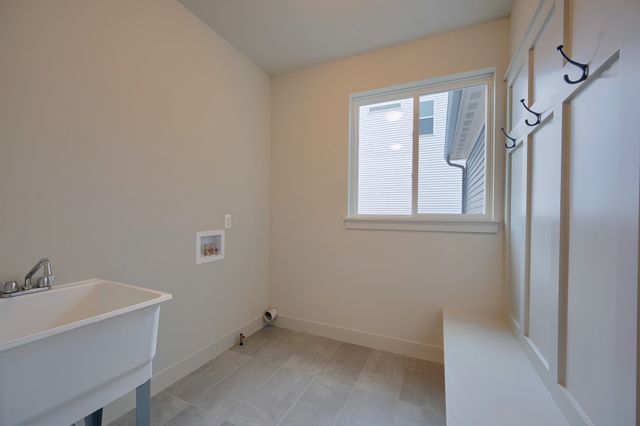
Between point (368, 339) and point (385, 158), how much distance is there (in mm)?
1654

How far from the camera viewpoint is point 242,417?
1463mm

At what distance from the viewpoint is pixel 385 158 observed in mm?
2352

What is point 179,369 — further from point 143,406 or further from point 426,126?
A: point 426,126

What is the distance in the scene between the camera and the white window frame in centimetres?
196

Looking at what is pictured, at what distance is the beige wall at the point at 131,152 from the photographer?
1124 millimetres

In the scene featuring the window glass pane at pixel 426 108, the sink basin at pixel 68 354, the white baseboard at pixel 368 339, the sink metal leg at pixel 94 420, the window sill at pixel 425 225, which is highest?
the window glass pane at pixel 426 108

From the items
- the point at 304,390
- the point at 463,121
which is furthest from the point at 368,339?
the point at 463,121

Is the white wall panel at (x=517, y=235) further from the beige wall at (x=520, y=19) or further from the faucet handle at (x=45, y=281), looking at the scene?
the faucet handle at (x=45, y=281)

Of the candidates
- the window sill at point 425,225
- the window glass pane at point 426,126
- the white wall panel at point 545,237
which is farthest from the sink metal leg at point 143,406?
the window glass pane at point 426,126

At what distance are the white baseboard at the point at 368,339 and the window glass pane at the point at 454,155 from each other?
3.70 feet

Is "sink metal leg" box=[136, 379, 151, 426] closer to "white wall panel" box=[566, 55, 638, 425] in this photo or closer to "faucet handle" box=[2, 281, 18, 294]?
"faucet handle" box=[2, 281, 18, 294]

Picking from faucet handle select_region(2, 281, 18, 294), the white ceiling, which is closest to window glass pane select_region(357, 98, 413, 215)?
the white ceiling

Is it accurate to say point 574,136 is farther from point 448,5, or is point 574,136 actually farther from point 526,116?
point 448,5

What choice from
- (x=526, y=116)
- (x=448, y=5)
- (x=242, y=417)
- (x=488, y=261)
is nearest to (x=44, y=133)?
(x=242, y=417)
